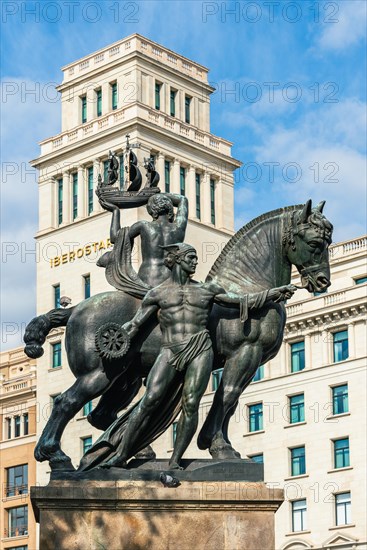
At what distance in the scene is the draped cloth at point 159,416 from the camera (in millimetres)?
18250

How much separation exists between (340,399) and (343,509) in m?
5.98

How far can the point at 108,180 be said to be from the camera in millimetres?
20438

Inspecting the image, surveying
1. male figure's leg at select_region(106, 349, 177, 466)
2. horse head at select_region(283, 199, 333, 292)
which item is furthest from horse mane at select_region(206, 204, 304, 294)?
male figure's leg at select_region(106, 349, 177, 466)

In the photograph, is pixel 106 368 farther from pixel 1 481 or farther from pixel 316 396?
pixel 1 481

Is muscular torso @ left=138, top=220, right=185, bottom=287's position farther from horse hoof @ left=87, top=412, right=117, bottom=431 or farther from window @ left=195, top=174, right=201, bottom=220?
window @ left=195, top=174, right=201, bottom=220

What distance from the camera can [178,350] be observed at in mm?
18281

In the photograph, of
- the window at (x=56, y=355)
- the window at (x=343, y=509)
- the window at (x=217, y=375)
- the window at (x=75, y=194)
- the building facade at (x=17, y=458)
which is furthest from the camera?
the window at (x=75, y=194)

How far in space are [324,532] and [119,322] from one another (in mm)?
59067

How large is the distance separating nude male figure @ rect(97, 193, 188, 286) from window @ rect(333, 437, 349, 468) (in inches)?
2263

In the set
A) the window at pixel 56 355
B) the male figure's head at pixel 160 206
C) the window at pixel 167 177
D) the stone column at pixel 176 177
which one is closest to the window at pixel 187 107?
the stone column at pixel 176 177

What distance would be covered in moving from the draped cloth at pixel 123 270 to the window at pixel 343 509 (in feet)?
188

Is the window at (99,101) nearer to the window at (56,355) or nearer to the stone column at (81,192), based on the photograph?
the stone column at (81,192)

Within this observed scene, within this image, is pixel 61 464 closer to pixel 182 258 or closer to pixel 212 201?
pixel 182 258

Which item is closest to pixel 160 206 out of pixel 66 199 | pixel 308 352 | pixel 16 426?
pixel 308 352
